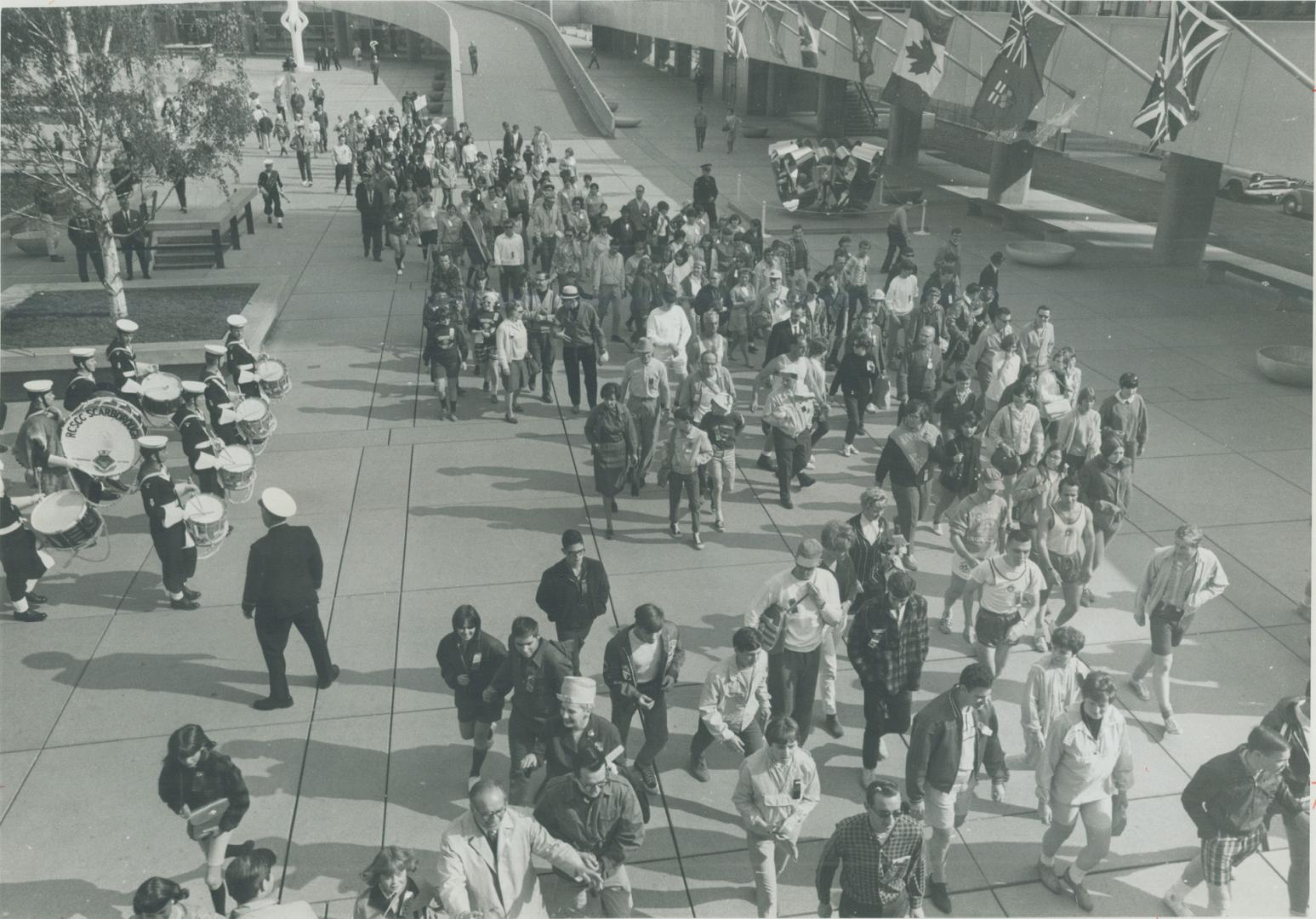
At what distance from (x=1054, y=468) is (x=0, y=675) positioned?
27.7 feet

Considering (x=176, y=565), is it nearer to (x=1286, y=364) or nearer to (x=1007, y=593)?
(x=1007, y=593)

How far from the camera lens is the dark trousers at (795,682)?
716 cm

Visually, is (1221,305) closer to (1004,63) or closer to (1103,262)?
(1103,262)

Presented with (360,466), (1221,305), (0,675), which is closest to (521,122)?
(1221,305)

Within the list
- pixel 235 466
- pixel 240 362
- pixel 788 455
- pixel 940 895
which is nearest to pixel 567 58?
pixel 240 362

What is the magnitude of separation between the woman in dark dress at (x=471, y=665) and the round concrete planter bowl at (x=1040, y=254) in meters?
17.2

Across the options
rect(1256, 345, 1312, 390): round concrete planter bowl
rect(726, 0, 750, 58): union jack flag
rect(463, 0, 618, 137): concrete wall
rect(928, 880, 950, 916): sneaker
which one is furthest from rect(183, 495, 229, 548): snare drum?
rect(463, 0, 618, 137): concrete wall

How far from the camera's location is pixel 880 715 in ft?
22.8

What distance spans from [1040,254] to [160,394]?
630 inches

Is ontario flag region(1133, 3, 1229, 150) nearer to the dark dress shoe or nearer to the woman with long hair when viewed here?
the dark dress shoe

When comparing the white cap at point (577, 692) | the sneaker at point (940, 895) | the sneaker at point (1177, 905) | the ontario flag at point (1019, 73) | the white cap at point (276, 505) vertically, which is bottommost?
the sneaker at point (940, 895)

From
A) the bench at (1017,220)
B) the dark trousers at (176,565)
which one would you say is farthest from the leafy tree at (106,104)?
the bench at (1017,220)

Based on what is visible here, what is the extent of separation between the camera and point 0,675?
27.8ft

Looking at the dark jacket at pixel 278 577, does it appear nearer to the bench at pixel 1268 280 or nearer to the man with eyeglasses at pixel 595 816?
the man with eyeglasses at pixel 595 816
